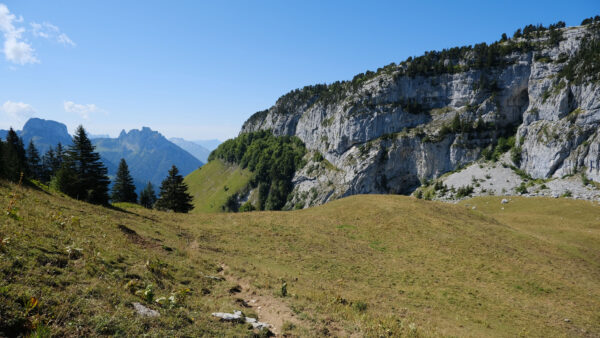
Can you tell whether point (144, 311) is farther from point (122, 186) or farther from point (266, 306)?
point (122, 186)

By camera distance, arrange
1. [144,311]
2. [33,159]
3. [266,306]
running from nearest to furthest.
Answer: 1. [144,311]
2. [266,306]
3. [33,159]

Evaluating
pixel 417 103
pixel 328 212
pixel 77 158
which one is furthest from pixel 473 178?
pixel 77 158

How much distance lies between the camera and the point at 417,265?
25.4m

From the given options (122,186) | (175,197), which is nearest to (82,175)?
(175,197)

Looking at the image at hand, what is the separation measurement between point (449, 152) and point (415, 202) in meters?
110

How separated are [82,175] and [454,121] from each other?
15243 cm

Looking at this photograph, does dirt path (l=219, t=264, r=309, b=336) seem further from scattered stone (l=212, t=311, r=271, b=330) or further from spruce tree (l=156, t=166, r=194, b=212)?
spruce tree (l=156, t=166, r=194, b=212)

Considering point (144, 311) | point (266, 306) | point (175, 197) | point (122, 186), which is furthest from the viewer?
point (122, 186)

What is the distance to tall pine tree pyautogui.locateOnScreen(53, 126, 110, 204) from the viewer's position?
36.4 m

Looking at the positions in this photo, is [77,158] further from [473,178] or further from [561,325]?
[473,178]

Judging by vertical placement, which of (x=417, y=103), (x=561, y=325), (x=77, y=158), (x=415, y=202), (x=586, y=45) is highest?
(x=586, y=45)

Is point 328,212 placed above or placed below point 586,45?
below

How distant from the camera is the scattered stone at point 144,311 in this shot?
8.95 metres

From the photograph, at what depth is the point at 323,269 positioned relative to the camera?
22766 mm
